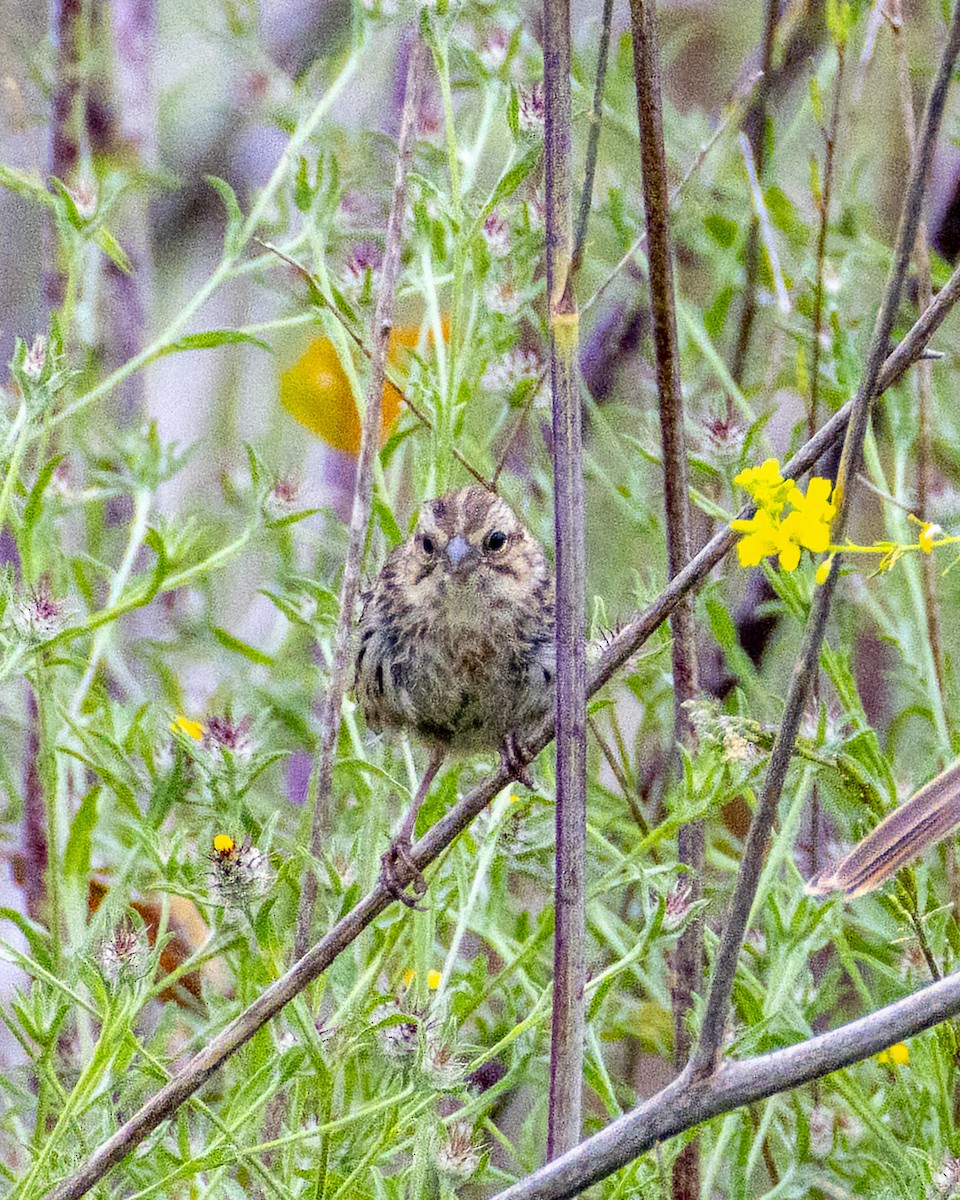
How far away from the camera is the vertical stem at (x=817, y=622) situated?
45.1 inches

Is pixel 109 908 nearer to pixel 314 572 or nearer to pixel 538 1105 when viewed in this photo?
pixel 538 1105

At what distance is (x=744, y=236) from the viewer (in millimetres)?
2900

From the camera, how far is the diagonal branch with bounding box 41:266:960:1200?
1.51 metres

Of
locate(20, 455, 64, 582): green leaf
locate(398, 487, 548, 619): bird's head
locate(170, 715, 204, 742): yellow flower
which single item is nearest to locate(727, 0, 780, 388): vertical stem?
locate(398, 487, 548, 619): bird's head

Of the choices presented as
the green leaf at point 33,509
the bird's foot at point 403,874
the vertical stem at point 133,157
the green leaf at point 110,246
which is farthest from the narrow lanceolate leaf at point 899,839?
the vertical stem at point 133,157

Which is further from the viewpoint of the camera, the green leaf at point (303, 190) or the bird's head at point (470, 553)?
the bird's head at point (470, 553)

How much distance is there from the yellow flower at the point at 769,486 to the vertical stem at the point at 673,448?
0.33m

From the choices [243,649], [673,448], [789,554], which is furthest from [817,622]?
[243,649]

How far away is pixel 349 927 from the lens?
1651 mm

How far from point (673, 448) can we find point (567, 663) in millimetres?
458

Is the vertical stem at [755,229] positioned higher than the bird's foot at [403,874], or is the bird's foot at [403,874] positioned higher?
the vertical stem at [755,229]

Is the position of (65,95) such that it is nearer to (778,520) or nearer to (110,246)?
(110,246)

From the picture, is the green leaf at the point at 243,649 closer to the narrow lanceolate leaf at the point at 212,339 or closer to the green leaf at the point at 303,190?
the narrow lanceolate leaf at the point at 212,339

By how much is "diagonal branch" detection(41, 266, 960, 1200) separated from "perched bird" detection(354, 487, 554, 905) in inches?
36.5
